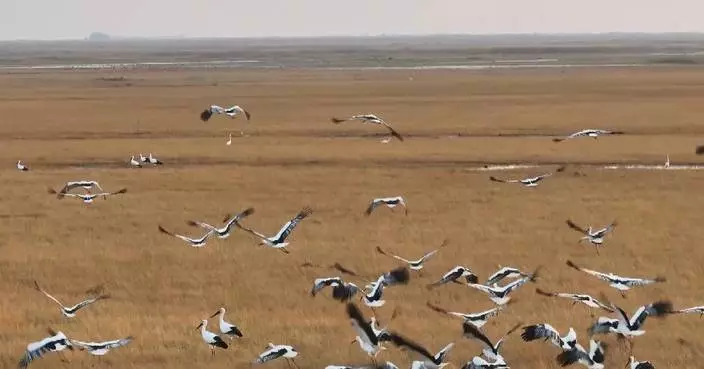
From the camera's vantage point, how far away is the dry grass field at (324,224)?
17594mm

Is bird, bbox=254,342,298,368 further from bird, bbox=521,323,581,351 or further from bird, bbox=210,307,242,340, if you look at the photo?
bird, bbox=521,323,581,351

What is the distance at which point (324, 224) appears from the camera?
94.4 feet

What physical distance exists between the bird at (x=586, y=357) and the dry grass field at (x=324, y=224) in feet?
4.01

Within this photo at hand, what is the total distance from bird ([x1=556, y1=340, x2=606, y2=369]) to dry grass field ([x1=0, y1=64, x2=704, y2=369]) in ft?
4.01

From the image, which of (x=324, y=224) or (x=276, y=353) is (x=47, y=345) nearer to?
(x=276, y=353)

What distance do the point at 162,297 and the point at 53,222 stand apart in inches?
397

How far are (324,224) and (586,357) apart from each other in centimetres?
1529

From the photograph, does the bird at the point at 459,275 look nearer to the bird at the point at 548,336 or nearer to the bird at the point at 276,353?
the bird at the point at 548,336

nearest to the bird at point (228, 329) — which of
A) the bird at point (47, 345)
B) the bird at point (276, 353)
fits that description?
the bird at point (276, 353)

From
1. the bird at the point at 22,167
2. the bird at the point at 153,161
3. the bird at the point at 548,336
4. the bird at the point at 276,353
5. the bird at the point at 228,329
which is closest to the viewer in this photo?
the bird at the point at 548,336

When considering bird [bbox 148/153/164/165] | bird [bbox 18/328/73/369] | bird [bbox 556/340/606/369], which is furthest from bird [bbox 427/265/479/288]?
bird [bbox 148/153/164/165]

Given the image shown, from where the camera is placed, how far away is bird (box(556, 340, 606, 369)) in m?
14.0

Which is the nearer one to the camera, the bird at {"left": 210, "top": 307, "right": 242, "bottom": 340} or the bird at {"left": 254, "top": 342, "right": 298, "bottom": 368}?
the bird at {"left": 254, "top": 342, "right": 298, "bottom": 368}

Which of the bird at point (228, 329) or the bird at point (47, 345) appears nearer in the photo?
the bird at point (47, 345)
